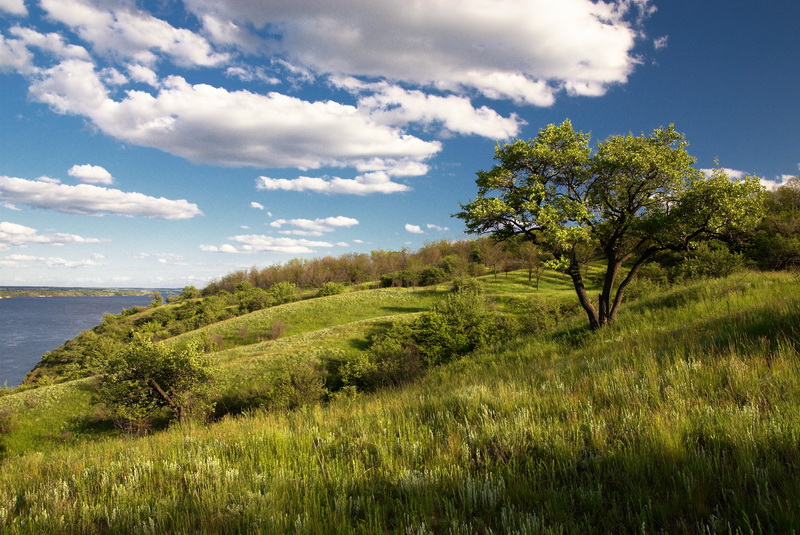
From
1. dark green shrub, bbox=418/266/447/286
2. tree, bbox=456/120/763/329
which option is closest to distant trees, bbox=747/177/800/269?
tree, bbox=456/120/763/329

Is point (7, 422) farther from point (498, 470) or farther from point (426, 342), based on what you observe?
point (498, 470)

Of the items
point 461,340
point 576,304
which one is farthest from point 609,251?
point 576,304

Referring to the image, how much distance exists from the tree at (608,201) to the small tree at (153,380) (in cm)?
2234

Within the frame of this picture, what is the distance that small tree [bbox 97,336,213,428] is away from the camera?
25109mm

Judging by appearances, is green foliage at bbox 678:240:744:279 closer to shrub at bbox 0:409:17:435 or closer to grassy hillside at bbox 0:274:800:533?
grassy hillside at bbox 0:274:800:533

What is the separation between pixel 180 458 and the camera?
507cm

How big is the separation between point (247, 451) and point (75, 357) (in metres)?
99.7

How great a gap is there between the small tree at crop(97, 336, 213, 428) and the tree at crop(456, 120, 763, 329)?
73.3 feet

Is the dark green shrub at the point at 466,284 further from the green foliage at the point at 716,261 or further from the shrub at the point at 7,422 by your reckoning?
the shrub at the point at 7,422

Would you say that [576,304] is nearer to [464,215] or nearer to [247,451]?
[464,215]

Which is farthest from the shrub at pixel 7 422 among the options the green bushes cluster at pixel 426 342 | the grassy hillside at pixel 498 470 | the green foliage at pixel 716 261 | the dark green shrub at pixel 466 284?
the green foliage at pixel 716 261

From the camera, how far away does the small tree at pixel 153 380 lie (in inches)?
989

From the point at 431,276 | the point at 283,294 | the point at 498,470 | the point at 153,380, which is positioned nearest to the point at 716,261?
the point at 498,470

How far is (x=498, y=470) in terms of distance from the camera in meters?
3.34
